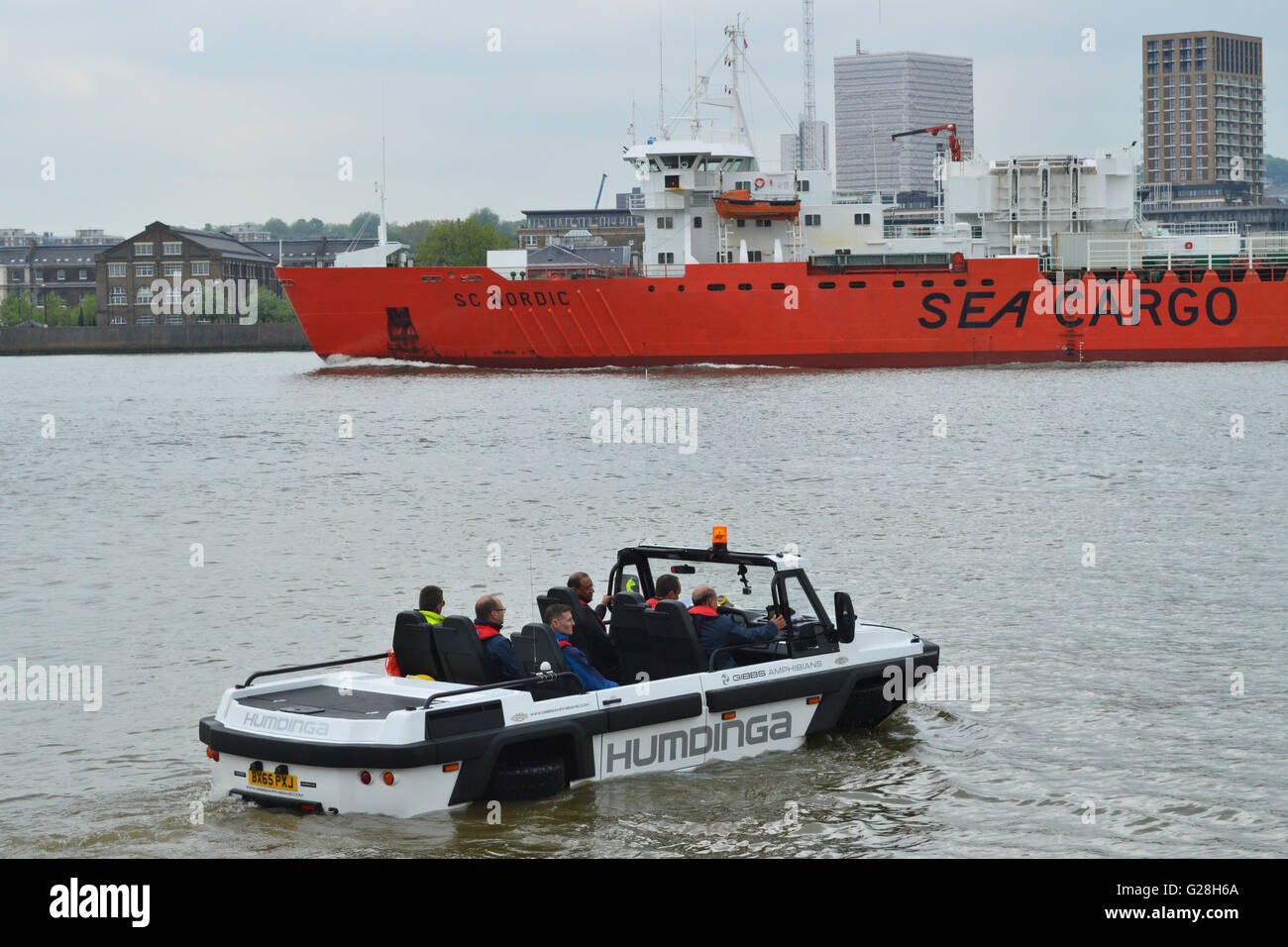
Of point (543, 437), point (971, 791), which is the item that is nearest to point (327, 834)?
point (971, 791)

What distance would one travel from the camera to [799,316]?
58.1 meters

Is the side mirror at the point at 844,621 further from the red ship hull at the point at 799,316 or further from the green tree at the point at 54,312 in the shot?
the green tree at the point at 54,312

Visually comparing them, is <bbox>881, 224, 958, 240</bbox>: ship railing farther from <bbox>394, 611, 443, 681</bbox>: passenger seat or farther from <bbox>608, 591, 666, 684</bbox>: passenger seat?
<bbox>394, 611, 443, 681</bbox>: passenger seat

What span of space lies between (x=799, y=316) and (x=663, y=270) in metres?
5.58

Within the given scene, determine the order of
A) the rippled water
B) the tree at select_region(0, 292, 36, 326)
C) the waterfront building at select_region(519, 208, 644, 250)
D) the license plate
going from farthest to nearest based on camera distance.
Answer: the waterfront building at select_region(519, 208, 644, 250)
the tree at select_region(0, 292, 36, 326)
the rippled water
the license plate

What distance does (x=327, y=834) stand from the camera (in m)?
9.56

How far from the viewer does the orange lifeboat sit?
2336 inches

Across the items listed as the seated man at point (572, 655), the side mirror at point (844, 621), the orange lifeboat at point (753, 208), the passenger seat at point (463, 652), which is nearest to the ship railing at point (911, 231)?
the orange lifeboat at point (753, 208)

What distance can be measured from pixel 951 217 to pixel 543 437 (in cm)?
2993

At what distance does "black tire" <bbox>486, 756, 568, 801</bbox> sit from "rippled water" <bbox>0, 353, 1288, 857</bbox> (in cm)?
16
